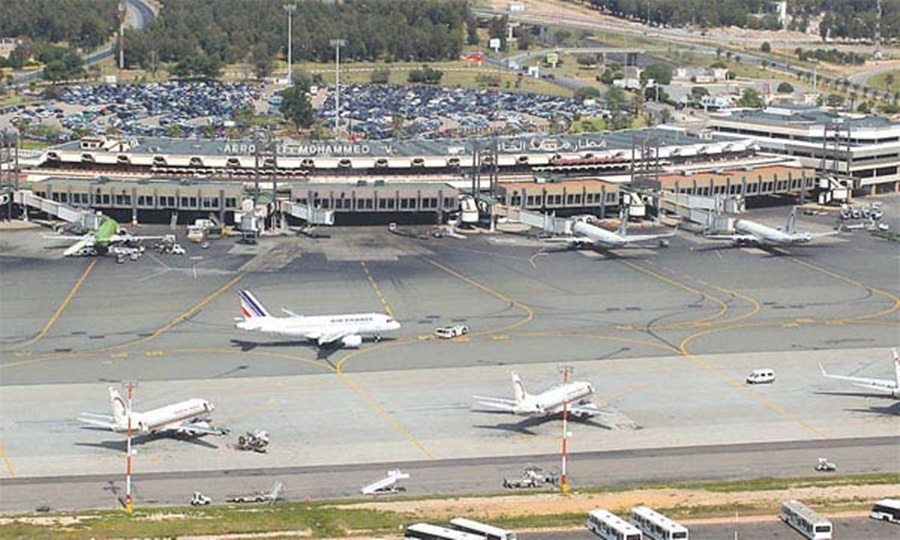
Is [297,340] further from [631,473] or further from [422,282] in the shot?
[631,473]

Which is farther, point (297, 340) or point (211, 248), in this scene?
point (211, 248)

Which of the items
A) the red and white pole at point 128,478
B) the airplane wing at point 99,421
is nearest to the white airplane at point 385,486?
the red and white pole at point 128,478

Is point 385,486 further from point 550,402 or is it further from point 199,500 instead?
point 550,402

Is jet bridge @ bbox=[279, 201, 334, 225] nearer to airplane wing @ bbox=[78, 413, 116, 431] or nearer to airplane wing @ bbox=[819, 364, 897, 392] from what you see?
airplane wing @ bbox=[78, 413, 116, 431]

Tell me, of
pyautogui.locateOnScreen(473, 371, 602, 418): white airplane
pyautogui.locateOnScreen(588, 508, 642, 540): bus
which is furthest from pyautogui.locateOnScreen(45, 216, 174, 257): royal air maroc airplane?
pyautogui.locateOnScreen(588, 508, 642, 540): bus

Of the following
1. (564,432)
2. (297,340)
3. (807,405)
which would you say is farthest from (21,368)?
(807,405)

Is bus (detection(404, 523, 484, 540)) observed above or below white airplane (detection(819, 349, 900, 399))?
below
